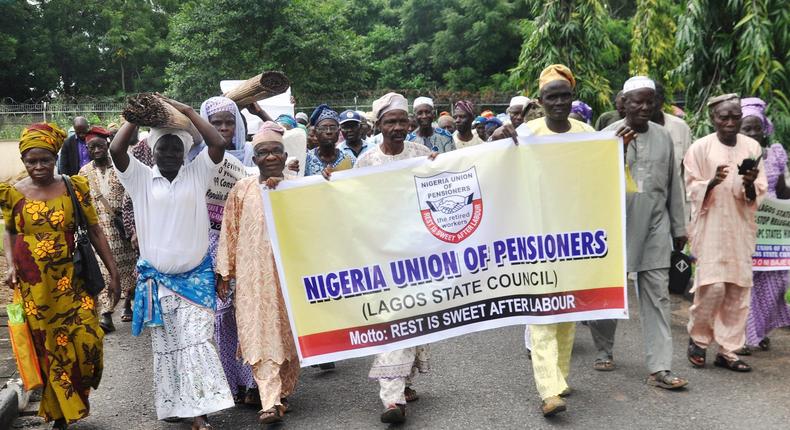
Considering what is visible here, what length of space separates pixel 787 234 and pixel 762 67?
2.89 metres

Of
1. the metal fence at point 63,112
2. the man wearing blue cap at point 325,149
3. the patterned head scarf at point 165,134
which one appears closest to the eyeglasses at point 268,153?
the patterned head scarf at point 165,134

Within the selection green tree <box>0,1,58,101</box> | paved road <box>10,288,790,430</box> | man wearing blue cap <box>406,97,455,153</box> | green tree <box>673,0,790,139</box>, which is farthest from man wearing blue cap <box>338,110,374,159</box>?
green tree <box>0,1,58,101</box>

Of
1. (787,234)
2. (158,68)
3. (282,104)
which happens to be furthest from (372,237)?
(158,68)

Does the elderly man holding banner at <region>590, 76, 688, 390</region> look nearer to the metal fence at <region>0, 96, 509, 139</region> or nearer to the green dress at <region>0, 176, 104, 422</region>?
the green dress at <region>0, 176, 104, 422</region>

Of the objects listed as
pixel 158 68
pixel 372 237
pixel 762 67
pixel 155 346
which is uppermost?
pixel 158 68

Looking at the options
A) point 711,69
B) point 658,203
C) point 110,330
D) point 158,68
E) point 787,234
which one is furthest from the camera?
point 158,68

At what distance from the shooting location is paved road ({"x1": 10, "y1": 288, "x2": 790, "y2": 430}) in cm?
524

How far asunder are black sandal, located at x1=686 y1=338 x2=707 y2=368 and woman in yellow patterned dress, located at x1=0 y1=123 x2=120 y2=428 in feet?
14.4

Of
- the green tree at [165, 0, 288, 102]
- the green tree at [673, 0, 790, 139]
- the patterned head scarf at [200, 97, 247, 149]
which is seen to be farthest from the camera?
the green tree at [165, 0, 288, 102]

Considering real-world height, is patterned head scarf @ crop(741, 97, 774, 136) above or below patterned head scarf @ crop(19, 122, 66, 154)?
below

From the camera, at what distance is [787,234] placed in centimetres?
694

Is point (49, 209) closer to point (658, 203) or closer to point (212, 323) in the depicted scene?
point (212, 323)

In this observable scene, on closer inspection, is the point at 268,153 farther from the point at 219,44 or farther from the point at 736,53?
the point at 219,44

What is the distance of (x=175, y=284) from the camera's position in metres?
5.21
